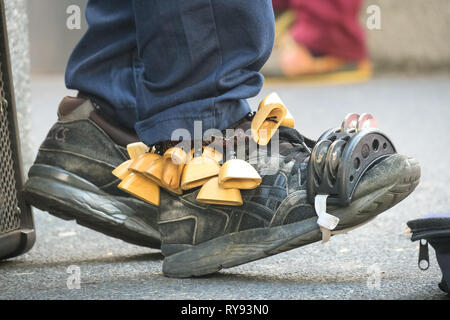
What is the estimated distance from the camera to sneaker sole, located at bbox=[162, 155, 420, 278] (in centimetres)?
106

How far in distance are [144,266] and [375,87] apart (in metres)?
3.04

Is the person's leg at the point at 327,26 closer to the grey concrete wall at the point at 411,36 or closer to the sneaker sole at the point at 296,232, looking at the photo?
the grey concrete wall at the point at 411,36

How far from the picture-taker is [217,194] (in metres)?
1.14

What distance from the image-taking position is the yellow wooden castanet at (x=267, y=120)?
1173mm

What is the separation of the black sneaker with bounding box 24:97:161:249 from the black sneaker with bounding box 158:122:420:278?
0.13 metres

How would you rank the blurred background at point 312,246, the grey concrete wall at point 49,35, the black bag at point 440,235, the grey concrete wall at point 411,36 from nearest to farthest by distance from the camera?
the black bag at point 440,235 < the blurred background at point 312,246 < the grey concrete wall at point 411,36 < the grey concrete wall at point 49,35

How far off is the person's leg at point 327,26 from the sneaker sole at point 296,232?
3.31 meters

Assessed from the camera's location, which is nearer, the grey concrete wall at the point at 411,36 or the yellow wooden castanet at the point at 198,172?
the yellow wooden castanet at the point at 198,172

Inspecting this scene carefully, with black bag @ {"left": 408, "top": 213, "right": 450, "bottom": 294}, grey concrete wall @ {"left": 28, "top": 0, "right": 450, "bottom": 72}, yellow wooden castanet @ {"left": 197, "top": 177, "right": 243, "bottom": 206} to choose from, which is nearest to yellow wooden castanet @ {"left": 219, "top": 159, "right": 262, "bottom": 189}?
yellow wooden castanet @ {"left": 197, "top": 177, "right": 243, "bottom": 206}

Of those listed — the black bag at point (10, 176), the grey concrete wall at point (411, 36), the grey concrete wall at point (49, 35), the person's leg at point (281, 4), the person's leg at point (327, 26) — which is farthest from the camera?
the grey concrete wall at point (49, 35)

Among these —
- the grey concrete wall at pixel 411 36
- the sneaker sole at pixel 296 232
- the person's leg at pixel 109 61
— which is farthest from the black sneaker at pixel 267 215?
the grey concrete wall at pixel 411 36

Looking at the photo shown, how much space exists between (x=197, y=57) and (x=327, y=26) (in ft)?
10.8

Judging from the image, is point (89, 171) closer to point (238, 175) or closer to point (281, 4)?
point (238, 175)

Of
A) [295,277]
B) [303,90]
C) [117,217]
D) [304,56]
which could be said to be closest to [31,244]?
[117,217]
